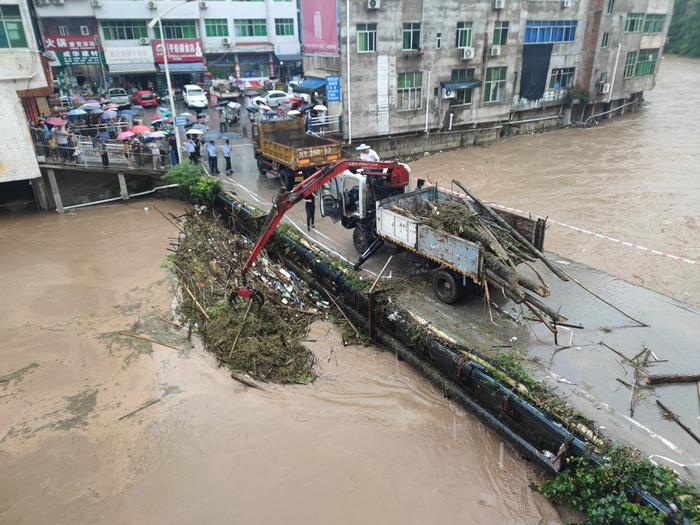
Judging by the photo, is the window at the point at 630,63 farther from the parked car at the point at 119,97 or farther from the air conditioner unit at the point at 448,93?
the parked car at the point at 119,97

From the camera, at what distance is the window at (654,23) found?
114ft

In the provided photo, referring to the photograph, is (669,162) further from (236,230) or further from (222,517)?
(222,517)

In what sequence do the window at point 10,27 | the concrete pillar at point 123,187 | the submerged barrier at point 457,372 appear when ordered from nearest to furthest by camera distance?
the submerged barrier at point 457,372 → the window at point 10,27 → the concrete pillar at point 123,187

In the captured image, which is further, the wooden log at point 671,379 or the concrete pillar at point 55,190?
the concrete pillar at point 55,190

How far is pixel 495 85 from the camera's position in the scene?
28.7 metres

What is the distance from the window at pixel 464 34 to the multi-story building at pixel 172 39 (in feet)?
75.1

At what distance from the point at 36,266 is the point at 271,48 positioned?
3742 centimetres

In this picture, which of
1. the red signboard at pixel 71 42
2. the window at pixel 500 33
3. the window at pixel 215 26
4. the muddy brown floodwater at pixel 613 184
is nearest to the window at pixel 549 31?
the window at pixel 500 33

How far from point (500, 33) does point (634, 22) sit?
44.0 ft

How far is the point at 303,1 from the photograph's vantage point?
25.5 m

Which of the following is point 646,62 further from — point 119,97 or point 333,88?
point 119,97

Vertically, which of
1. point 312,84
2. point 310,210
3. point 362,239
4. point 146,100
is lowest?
point 362,239

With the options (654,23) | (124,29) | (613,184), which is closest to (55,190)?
(613,184)

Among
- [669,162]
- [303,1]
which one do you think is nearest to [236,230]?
[303,1]
